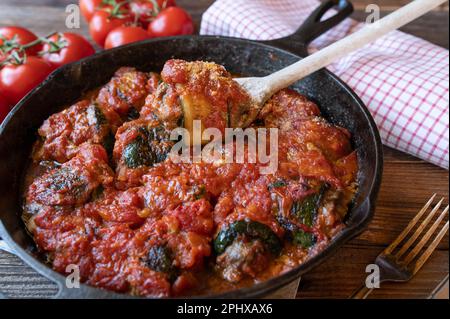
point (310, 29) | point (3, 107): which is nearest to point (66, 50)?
Answer: point (3, 107)

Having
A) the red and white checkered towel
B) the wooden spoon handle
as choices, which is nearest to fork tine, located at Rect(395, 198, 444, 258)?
the red and white checkered towel

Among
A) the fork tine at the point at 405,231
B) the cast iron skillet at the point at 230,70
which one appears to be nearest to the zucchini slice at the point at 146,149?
the cast iron skillet at the point at 230,70

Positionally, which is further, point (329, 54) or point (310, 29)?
point (310, 29)

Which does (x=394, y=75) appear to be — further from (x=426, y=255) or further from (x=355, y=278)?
(x=355, y=278)

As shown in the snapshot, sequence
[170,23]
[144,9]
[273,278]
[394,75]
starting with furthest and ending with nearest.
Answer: [144,9] → [170,23] → [394,75] → [273,278]

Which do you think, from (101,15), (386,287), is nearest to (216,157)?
(386,287)

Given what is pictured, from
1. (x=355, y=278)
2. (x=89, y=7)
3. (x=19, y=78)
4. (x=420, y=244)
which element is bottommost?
(x=355, y=278)
